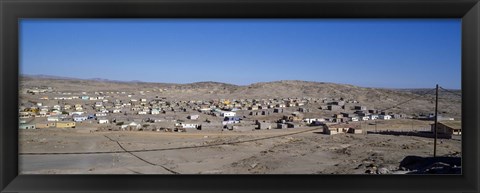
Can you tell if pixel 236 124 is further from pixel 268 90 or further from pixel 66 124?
pixel 66 124

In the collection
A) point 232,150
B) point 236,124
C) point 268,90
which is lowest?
point 232,150

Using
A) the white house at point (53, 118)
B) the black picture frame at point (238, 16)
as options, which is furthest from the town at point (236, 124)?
the black picture frame at point (238, 16)

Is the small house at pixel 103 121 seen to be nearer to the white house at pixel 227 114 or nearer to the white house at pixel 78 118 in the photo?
the white house at pixel 78 118

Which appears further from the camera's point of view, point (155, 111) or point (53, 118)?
point (155, 111)

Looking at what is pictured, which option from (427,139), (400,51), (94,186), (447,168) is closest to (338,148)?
(427,139)

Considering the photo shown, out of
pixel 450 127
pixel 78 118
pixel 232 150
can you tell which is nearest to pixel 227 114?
pixel 232 150

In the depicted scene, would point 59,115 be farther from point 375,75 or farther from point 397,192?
point 375,75

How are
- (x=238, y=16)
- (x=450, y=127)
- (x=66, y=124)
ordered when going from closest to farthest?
(x=238, y=16) < (x=450, y=127) < (x=66, y=124)
